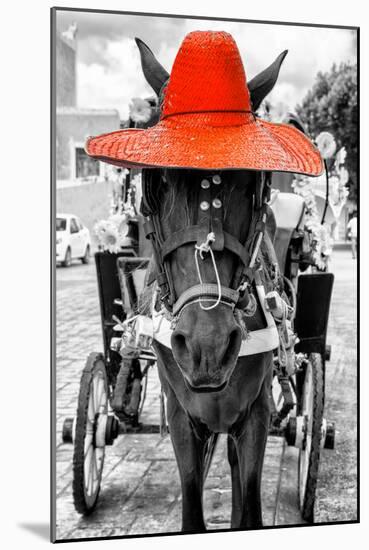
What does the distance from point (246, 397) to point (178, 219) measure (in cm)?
80

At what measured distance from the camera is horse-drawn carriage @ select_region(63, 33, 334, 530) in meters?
2.73

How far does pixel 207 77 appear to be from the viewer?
116 inches

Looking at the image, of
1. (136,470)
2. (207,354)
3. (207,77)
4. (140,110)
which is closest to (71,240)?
(140,110)

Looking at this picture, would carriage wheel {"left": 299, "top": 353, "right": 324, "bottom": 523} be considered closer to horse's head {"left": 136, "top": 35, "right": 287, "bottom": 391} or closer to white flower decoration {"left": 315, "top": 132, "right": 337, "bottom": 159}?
white flower decoration {"left": 315, "top": 132, "right": 337, "bottom": 159}

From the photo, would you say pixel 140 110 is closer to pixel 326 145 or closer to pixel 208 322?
pixel 326 145

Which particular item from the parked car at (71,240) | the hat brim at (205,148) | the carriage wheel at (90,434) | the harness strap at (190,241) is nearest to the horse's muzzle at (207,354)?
the harness strap at (190,241)

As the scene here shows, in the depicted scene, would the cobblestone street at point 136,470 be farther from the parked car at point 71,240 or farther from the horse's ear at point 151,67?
the horse's ear at point 151,67

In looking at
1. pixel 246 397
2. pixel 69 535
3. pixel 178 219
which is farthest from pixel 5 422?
pixel 178 219

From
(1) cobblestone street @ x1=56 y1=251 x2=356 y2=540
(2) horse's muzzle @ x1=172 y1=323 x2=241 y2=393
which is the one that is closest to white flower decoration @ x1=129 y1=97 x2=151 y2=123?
(1) cobblestone street @ x1=56 y1=251 x2=356 y2=540

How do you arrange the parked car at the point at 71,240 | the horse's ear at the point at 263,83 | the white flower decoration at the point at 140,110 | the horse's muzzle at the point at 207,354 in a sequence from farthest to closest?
the white flower decoration at the point at 140,110 < the parked car at the point at 71,240 < the horse's ear at the point at 263,83 < the horse's muzzle at the point at 207,354

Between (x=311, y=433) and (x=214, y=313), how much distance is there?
63.5 inches

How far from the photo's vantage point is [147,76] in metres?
3.16

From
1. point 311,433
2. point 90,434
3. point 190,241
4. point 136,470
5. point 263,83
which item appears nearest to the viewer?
point 190,241

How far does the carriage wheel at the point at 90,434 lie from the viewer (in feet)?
13.4
